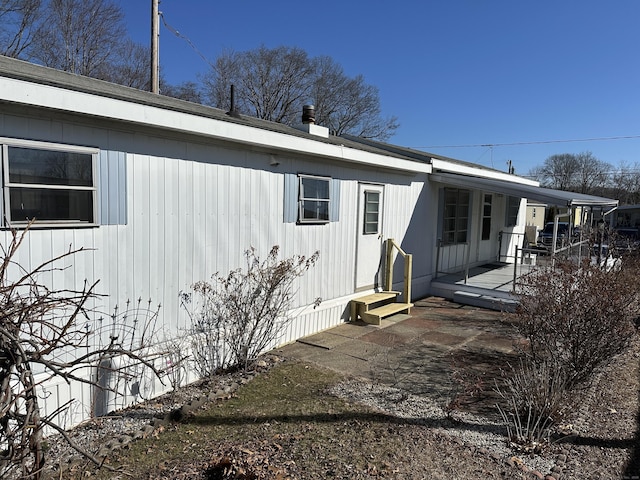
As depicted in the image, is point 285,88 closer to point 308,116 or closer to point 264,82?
point 264,82

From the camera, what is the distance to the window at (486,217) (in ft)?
39.3

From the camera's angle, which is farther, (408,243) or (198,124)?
(408,243)

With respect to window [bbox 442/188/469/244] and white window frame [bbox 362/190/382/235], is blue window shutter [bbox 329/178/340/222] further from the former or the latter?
window [bbox 442/188/469/244]

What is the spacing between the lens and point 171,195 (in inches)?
187

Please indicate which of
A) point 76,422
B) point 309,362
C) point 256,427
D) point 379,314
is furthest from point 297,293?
point 76,422

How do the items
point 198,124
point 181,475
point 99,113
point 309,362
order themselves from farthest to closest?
1. point 309,362
2. point 198,124
3. point 99,113
4. point 181,475

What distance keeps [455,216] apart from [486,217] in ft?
6.36

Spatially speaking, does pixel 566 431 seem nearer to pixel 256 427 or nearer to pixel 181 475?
pixel 256 427

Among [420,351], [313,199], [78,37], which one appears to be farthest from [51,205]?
[78,37]

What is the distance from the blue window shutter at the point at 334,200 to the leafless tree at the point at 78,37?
1760 centimetres

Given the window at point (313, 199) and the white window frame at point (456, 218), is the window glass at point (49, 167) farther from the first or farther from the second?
the white window frame at point (456, 218)

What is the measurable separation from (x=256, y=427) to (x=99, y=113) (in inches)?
125

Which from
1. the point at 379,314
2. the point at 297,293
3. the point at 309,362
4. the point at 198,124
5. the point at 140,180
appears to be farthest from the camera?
the point at 379,314

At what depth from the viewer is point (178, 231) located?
15.9 feet
